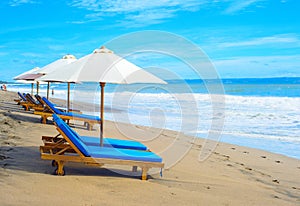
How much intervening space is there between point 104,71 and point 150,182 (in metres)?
1.85

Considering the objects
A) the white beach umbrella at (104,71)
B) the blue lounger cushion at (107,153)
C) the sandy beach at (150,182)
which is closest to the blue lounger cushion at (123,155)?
the blue lounger cushion at (107,153)

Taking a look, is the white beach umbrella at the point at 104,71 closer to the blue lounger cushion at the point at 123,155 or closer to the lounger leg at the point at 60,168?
the blue lounger cushion at the point at 123,155

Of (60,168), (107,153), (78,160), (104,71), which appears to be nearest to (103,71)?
(104,71)

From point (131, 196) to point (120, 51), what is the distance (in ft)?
9.17

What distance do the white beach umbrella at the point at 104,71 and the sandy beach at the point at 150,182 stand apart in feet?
4.78

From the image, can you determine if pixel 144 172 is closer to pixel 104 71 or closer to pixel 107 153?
pixel 107 153

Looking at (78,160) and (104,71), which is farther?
(104,71)

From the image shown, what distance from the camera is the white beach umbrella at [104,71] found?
19.4 ft

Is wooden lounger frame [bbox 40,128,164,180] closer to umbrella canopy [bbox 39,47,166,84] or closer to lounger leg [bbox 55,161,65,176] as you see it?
lounger leg [bbox 55,161,65,176]

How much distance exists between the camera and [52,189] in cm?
483

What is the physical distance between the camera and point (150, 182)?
5730mm

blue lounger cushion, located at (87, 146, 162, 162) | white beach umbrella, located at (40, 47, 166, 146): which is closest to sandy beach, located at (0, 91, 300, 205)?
blue lounger cushion, located at (87, 146, 162, 162)

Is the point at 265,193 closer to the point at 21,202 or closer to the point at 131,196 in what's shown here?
the point at 131,196

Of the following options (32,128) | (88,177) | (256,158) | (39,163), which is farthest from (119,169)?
(32,128)
